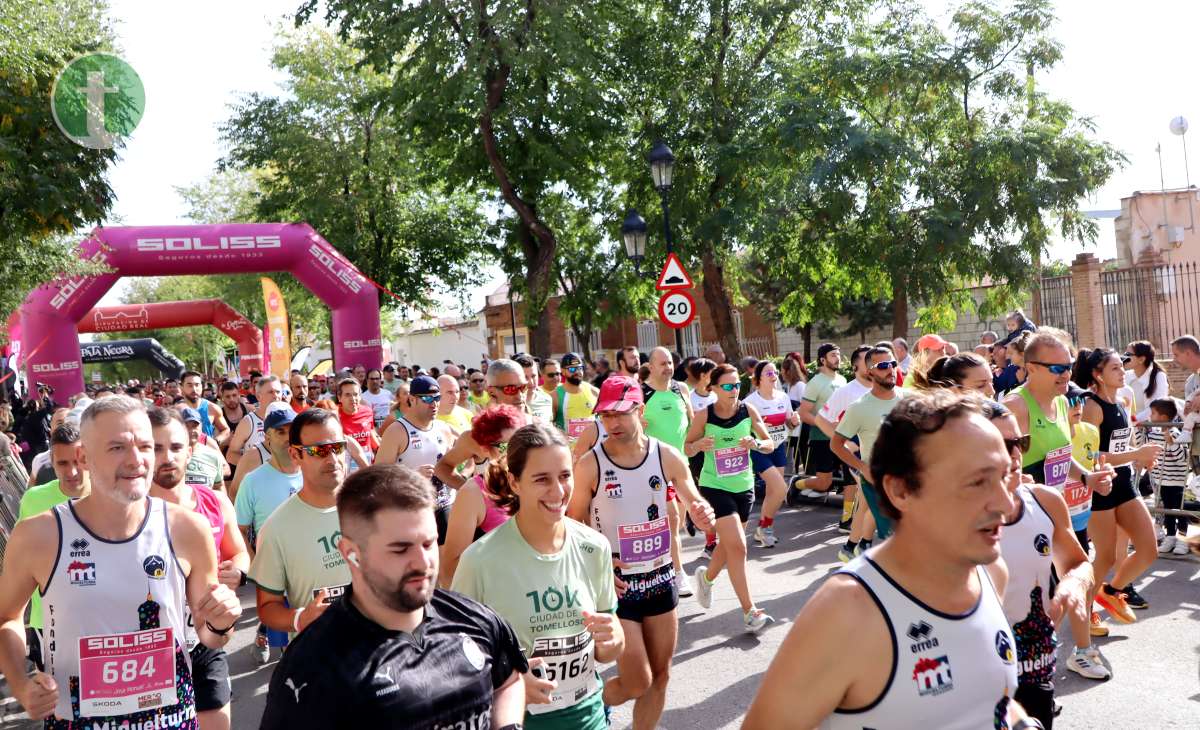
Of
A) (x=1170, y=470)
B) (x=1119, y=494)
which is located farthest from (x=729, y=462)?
(x=1170, y=470)

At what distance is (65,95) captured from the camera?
41.3 feet

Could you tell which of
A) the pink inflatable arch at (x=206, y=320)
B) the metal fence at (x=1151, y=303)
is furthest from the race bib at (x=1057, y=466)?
the pink inflatable arch at (x=206, y=320)

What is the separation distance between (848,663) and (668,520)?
3476mm

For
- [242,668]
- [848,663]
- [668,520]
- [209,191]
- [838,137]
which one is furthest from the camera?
[209,191]

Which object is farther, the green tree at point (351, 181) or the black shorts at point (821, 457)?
the green tree at point (351, 181)

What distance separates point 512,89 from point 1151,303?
12562mm

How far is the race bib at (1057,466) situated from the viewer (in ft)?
18.3

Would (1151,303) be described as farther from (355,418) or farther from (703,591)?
(355,418)

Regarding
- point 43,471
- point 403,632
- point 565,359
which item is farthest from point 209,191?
point 403,632

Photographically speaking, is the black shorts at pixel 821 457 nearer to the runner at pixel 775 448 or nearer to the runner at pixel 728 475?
the runner at pixel 775 448

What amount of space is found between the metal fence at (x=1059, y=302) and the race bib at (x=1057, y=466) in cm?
1653

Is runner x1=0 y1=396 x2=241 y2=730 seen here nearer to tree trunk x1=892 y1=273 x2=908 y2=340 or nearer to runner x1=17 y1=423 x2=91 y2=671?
runner x1=17 y1=423 x2=91 y2=671

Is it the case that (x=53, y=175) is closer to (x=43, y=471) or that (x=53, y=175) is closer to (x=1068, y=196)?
(x=43, y=471)

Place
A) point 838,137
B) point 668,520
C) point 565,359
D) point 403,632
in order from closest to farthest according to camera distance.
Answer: point 403,632 < point 668,520 < point 565,359 < point 838,137
